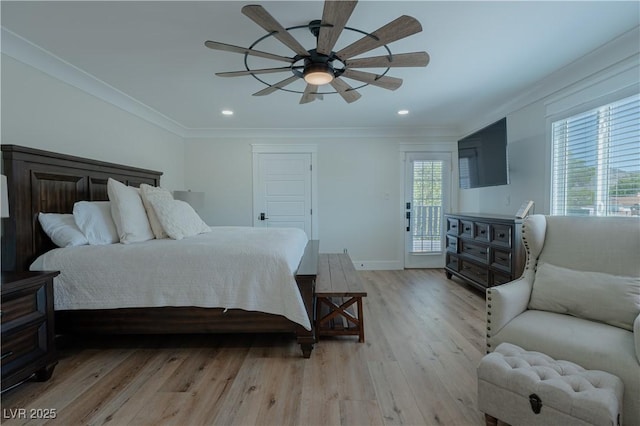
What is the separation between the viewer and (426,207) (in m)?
4.93

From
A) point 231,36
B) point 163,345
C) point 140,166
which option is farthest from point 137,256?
point 140,166

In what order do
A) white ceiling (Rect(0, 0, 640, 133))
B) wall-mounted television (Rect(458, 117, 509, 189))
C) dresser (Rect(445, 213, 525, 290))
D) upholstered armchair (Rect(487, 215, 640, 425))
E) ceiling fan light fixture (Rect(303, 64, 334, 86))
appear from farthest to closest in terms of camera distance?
wall-mounted television (Rect(458, 117, 509, 189))
dresser (Rect(445, 213, 525, 290))
ceiling fan light fixture (Rect(303, 64, 334, 86))
white ceiling (Rect(0, 0, 640, 133))
upholstered armchair (Rect(487, 215, 640, 425))

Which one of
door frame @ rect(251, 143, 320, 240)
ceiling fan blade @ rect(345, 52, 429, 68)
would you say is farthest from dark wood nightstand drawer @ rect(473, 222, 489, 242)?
door frame @ rect(251, 143, 320, 240)

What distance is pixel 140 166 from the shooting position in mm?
3721

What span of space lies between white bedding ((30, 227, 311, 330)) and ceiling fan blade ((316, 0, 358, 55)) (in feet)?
4.86

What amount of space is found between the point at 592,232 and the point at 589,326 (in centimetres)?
64

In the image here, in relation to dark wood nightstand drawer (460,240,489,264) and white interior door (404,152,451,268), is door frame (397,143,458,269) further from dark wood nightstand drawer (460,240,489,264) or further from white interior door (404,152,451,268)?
dark wood nightstand drawer (460,240,489,264)

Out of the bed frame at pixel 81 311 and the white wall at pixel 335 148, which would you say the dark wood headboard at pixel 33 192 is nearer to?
the bed frame at pixel 81 311

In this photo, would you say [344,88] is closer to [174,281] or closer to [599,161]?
[174,281]

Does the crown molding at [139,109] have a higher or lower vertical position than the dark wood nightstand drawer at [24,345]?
higher

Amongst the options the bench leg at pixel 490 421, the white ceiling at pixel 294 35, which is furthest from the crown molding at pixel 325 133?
the bench leg at pixel 490 421

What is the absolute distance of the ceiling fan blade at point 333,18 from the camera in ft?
4.58

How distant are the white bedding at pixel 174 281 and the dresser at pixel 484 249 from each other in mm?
2247

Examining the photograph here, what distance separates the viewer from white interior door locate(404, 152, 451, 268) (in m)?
4.91
